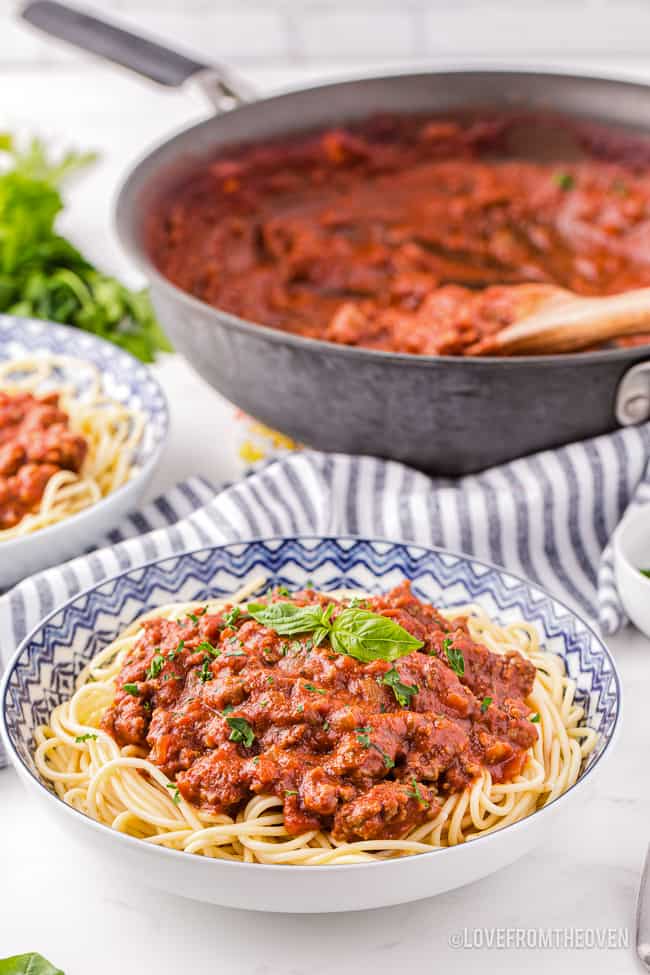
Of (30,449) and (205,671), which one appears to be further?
(30,449)

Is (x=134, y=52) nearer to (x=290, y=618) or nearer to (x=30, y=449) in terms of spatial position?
(x=30, y=449)

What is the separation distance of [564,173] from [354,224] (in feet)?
2.76

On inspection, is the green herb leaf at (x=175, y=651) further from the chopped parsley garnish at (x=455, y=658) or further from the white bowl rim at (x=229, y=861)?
the chopped parsley garnish at (x=455, y=658)

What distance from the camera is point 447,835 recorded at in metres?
2.38

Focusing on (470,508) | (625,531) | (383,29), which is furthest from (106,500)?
(383,29)

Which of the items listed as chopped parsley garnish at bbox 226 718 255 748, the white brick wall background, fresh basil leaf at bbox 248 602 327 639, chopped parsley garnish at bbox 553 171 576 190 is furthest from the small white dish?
the white brick wall background

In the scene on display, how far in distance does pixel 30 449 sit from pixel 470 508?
124 cm

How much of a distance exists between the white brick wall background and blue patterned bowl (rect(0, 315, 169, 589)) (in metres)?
3.89

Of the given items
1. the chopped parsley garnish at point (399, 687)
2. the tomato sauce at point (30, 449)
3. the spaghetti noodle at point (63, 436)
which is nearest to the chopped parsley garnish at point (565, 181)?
the spaghetti noodle at point (63, 436)

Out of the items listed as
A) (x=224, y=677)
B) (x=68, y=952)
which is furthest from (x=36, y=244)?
(x=68, y=952)

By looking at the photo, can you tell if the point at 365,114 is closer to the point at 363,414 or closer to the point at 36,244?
the point at 36,244

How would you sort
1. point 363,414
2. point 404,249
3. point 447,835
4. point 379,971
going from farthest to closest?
1. point 404,249
2. point 363,414
3. point 447,835
4. point 379,971

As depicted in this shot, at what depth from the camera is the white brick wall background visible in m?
7.20

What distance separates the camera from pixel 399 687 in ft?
7.84
